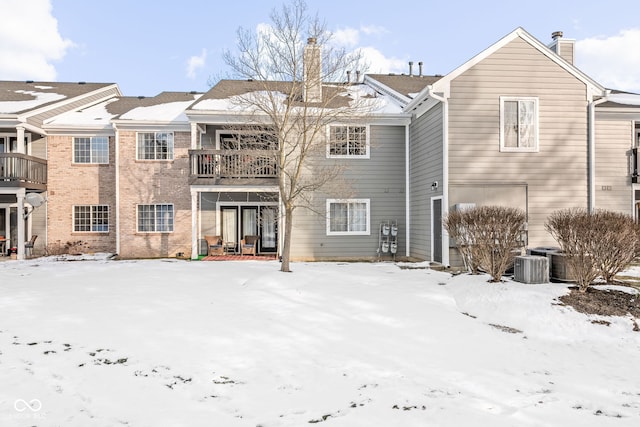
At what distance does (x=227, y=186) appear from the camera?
1484 cm

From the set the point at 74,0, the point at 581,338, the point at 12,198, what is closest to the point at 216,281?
the point at 581,338

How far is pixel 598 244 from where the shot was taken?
7965 mm

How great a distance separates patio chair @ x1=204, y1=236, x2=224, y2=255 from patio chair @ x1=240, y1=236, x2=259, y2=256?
806mm

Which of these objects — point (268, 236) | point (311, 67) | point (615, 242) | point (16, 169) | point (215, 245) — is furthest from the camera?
point (268, 236)

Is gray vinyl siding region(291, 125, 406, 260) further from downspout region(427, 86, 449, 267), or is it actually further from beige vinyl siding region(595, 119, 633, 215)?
beige vinyl siding region(595, 119, 633, 215)

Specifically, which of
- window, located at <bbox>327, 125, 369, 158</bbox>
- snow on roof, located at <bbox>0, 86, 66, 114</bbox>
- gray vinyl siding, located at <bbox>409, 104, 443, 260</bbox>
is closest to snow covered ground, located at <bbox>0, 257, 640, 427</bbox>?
gray vinyl siding, located at <bbox>409, 104, 443, 260</bbox>

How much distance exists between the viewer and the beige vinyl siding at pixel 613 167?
13.7 meters

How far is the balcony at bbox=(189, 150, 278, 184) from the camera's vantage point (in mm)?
14539

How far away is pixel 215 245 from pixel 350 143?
6.74 metres

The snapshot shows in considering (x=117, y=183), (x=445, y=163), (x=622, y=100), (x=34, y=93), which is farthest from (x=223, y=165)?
(x=622, y=100)

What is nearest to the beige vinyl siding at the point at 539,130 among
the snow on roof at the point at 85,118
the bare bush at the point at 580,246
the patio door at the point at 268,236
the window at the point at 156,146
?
the bare bush at the point at 580,246

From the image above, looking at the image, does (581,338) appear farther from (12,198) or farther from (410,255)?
(12,198)

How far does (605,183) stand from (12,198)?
76.1 feet

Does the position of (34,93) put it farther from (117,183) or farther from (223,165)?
(223,165)
